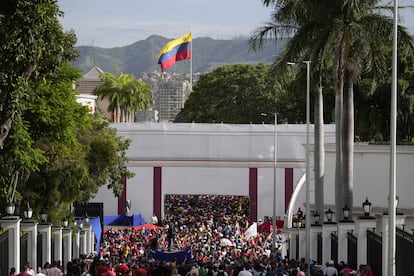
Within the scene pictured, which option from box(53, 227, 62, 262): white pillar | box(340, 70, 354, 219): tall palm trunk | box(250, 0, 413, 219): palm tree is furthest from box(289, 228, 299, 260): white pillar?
box(53, 227, 62, 262): white pillar

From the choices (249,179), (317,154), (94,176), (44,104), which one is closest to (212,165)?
(249,179)

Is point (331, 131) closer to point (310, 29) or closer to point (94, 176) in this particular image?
point (94, 176)

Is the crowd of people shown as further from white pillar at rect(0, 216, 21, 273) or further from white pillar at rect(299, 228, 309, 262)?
white pillar at rect(0, 216, 21, 273)

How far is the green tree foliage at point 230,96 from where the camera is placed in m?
114

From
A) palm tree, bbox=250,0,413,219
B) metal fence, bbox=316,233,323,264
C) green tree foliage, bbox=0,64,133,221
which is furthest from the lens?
metal fence, bbox=316,233,323,264

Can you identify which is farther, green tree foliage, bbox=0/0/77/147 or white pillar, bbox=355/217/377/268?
white pillar, bbox=355/217/377/268

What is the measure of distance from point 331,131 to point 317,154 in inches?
1415

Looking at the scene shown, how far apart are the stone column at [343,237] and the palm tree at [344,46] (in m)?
4.40

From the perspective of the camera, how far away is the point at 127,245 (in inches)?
2067

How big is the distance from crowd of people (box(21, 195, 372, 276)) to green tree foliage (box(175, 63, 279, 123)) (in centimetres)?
2117

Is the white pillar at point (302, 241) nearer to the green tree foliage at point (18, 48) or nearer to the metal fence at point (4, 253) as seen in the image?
the metal fence at point (4, 253)

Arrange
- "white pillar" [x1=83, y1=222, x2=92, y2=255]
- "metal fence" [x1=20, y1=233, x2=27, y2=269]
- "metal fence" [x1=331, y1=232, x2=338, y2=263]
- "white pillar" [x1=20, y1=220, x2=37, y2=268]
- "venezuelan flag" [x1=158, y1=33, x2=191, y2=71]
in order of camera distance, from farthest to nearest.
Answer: "venezuelan flag" [x1=158, y1=33, x2=191, y2=71] → "white pillar" [x1=83, y1=222, x2=92, y2=255] → "metal fence" [x1=331, y1=232, x2=338, y2=263] → "white pillar" [x1=20, y1=220, x2=37, y2=268] → "metal fence" [x1=20, y1=233, x2=27, y2=269]

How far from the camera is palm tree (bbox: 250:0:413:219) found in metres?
39.7

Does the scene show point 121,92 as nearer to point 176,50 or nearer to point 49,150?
point 176,50
